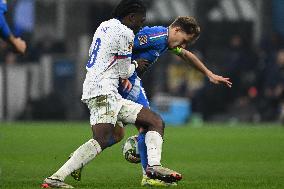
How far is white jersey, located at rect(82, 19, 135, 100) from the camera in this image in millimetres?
11156

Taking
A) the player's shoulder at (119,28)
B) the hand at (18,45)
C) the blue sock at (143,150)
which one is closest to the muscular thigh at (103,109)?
the player's shoulder at (119,28)

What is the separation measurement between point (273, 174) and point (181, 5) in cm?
1911

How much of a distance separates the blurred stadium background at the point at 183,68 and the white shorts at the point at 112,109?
56.1 ft

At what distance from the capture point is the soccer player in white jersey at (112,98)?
11.1 m

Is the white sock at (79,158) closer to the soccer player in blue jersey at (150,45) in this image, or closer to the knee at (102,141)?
the knee at (102,141)

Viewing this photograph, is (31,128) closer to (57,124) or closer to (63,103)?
(57,124)

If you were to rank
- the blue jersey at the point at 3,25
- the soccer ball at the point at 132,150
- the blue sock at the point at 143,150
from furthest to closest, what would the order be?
the soccer ball at the point at 132,150 < the blue sock at the point at 143,150 < the blue jersey at the point at 3,25

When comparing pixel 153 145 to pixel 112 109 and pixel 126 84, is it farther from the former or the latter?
pixel 126 84

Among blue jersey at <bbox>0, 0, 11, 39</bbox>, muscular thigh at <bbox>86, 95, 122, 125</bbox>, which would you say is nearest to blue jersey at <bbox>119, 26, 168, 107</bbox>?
muscular thigh at <bbox>86, 95, 122, 125</bbox>

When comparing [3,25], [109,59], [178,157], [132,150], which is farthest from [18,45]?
[178,157]

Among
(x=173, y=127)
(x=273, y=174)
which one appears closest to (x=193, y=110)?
(x=173, y=127)

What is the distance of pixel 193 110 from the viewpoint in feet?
98.7

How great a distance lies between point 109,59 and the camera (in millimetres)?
11250

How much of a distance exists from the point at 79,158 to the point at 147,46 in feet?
5.52
